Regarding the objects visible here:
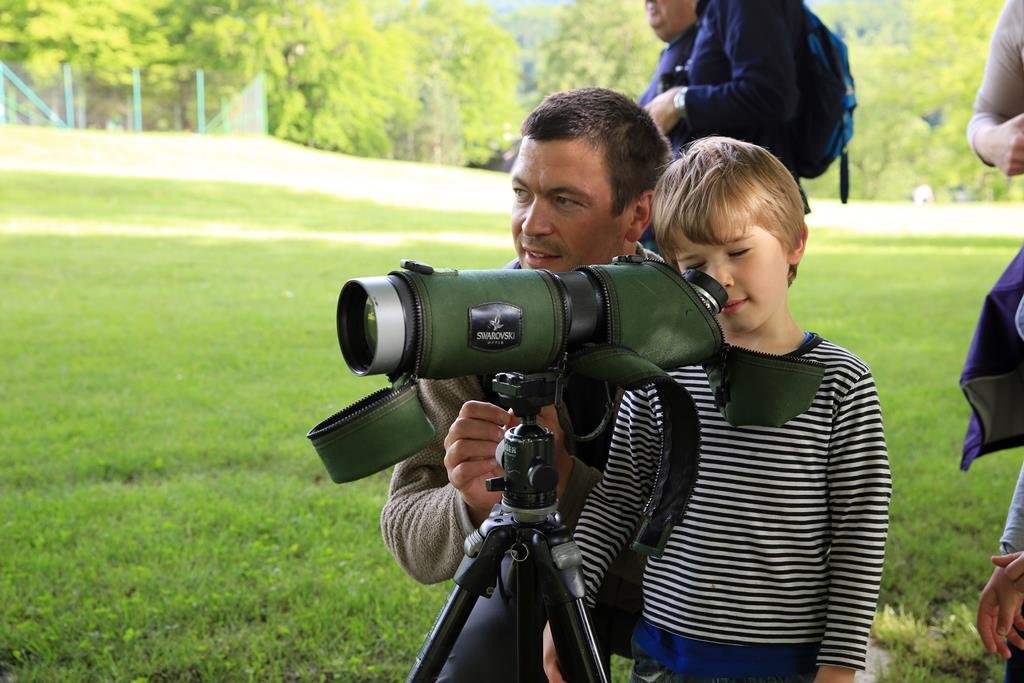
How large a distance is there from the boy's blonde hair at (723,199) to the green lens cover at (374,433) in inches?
26.8

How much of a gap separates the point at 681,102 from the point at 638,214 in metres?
1.22

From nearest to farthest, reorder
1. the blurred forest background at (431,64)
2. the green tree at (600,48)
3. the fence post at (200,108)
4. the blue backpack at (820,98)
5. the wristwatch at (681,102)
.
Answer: the wristwatch at (681,102), the blue backpack at (820,98), the blurred forest background at (431,64), the fence post at (200,108), the green tree at (600,48)

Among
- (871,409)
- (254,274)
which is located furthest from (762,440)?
(254,274)

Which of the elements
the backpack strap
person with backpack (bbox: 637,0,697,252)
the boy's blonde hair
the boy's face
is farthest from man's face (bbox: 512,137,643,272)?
the backpack strap

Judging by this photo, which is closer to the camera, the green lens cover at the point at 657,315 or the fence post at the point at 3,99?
the green lens cover at the point at 657,315

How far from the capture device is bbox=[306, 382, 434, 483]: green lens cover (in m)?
1.48

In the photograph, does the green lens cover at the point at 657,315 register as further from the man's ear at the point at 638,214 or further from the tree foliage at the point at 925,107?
the tree foliage at the point at 925,107

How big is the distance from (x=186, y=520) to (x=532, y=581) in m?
3.16

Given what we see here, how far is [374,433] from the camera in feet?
4.89

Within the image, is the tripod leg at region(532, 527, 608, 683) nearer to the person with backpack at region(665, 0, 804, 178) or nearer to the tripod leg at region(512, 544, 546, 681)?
the tripod leg at region(512, 544, 546, 681)

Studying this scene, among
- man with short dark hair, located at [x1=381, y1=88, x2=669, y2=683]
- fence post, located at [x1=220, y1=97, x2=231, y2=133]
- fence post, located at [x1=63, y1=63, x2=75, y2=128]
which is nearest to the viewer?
man with short dark hair, located at [x1=381, y1=88, x2=669, y2=683]

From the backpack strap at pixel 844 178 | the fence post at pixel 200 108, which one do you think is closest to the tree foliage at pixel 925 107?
the backpack strap at pixel 844 178

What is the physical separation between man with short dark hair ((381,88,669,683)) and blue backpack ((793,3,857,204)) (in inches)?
54.3

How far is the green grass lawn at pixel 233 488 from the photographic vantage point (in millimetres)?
3428
